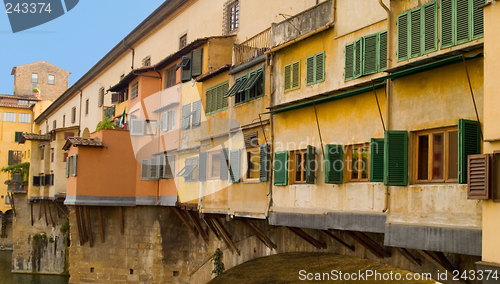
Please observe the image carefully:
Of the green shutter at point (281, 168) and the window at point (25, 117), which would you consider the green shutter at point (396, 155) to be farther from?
the window at point (25, 117)

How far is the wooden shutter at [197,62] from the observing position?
69.3ft

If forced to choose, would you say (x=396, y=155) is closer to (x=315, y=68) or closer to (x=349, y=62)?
(x=349, y=62)

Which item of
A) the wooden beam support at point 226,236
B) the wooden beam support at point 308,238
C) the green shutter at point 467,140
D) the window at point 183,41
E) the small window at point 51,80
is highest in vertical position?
the small window at point 51,80

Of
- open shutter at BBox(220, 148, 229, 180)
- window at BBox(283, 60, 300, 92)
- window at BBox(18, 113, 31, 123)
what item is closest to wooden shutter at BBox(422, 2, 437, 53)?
window at BBox(283, 60, 300, 92)

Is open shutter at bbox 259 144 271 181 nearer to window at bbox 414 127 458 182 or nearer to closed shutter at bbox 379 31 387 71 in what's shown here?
closed shutter at bbox 379 31 387 71

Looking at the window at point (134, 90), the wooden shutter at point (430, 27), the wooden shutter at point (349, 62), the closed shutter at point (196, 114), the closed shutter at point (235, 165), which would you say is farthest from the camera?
the window at point (134, 90)

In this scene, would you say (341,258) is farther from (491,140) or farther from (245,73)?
(491,140)

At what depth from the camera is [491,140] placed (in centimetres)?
831

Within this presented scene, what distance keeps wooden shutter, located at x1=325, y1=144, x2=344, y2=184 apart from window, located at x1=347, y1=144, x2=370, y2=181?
16cm

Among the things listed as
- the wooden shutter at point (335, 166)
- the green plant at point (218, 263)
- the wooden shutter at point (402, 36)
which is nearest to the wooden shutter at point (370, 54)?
the wooden shutter at point (402, 36)

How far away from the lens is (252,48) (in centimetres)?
1775

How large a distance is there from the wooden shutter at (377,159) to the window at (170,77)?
15011 mm

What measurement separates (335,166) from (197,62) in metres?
10.2

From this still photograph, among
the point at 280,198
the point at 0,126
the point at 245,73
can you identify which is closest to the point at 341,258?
the point at 280,198
